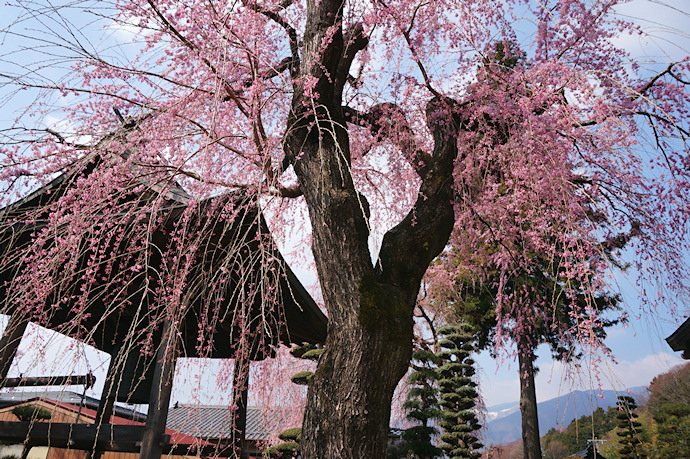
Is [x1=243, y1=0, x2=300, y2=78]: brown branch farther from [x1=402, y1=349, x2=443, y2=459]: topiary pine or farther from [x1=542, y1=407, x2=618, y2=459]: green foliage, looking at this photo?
[x1=542, y1=407, x2=618, y2=459]: green foliage

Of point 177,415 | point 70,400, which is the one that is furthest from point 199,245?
point 177,415

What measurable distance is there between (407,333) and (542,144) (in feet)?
6.13

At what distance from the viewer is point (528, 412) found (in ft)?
34.6

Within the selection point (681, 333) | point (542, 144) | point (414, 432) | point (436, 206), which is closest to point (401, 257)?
point (436, 206)

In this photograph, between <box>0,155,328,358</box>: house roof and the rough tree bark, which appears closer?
the rough tree bark

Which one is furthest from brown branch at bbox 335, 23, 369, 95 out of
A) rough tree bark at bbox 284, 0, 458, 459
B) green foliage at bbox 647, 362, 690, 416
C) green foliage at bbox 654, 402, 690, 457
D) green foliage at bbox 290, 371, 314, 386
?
green foliage at bbox 647, 362, 690, 416

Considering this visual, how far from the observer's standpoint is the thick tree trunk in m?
10.1

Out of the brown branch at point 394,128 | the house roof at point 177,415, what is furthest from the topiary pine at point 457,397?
the brown branch at point 394,128

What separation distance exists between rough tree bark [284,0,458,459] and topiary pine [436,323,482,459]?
5.17 meters

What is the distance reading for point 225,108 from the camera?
4.36 metres

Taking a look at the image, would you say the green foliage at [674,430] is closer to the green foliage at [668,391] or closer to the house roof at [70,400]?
the green foliage at [668,391]

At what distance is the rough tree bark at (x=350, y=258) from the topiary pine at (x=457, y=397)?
17.0 feet

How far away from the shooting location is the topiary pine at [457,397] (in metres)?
8.34

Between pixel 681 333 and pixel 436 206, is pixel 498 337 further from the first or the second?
pixel 681 333
